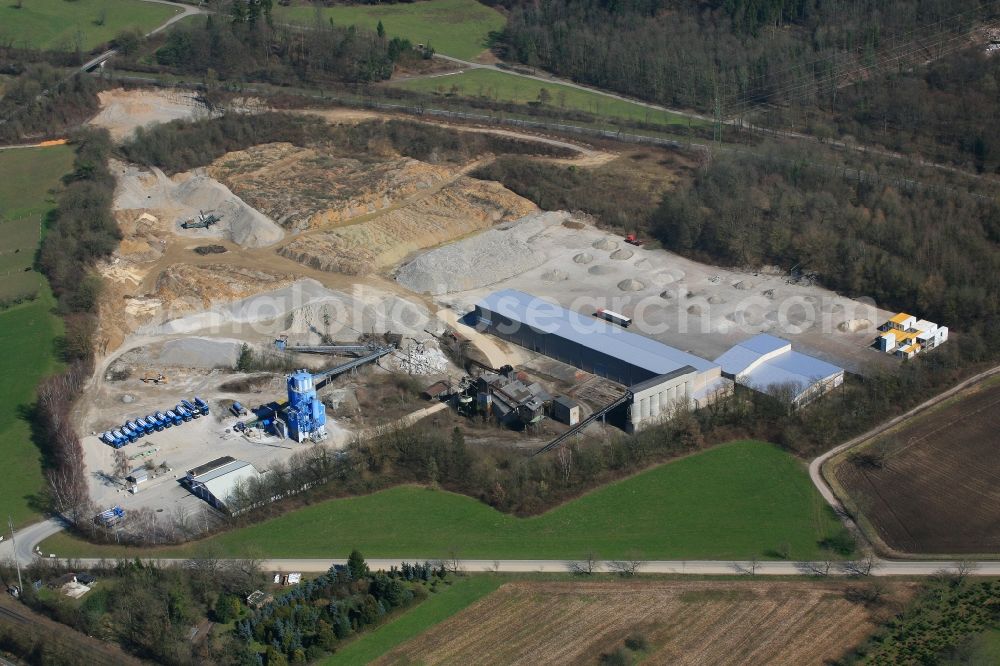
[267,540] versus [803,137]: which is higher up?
[803,137]

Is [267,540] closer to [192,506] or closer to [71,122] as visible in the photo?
[192,506]

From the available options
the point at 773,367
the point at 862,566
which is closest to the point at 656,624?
the point at 862,566

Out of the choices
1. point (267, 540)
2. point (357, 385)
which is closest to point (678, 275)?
point (357, 385)

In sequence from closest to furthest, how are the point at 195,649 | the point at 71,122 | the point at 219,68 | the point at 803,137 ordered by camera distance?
the point at 195,649
the point at 803,137
the point at 71,122
the point at 219,68

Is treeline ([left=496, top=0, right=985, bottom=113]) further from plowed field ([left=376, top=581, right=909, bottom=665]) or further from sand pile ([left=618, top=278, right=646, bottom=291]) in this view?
plowed field ([left=376, top=581, right=909, bottom=665])

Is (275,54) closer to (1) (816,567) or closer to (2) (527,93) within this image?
(2) (527,93)
